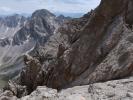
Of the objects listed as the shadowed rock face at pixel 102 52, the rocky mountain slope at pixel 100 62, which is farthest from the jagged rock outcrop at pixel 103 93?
the shadowed rock face at pixel 102 52

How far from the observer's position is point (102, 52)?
34.8 m

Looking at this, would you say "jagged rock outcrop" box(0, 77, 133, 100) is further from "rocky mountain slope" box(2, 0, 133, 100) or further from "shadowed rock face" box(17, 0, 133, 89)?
"shadowed rock face" box(17, 0, 133, 89)

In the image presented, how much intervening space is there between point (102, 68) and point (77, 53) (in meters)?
8.68

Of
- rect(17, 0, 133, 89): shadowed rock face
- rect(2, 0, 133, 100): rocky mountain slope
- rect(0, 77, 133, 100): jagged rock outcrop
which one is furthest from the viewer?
rect(17, 0, 133, 89): shadowed rock face

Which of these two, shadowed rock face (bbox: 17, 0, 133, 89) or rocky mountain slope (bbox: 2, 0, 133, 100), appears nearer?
rocky mountain slope (bbox: 2, 0, 133, 100)

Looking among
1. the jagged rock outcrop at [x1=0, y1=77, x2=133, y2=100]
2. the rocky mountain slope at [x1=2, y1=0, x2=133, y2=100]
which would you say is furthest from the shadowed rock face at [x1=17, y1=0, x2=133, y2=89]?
the jagged rock outcrop at [x1=0, y1=77, x2=133, y2=100]

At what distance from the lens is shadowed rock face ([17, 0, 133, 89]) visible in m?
30.2

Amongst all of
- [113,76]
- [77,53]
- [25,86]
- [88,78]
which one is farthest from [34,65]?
→ [113,76]

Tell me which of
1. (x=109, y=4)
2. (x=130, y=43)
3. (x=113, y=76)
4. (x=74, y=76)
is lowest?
(x=74, y=76)

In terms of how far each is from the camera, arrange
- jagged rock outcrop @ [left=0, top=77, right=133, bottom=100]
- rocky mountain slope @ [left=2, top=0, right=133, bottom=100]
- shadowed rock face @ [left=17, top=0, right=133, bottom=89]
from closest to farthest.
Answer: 1. jagged rock outcrop @ [left=0, top=77, right=133, bottom=100]
2. rocky mountain slope @ [left=2, top=0, right=133, bottom=100]
3. shadowed rock face @ [left=17, top=0, right=133, bottom=89]

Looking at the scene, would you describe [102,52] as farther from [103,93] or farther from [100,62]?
[103,93]

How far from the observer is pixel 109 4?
39188 mm

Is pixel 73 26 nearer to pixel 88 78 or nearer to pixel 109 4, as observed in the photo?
pixel 109 4

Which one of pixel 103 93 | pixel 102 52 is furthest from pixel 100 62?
pixel 103 93
